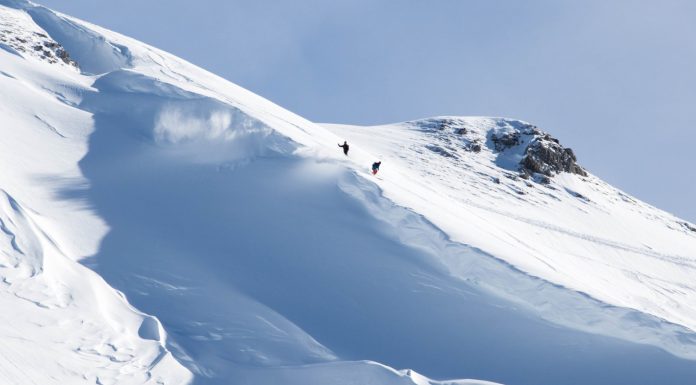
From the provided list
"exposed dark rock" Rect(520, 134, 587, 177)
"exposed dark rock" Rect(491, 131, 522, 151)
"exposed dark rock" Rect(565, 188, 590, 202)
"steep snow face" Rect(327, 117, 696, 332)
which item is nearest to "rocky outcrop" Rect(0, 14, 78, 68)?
"steep snow face" Rect(327, 117, 696, 332)

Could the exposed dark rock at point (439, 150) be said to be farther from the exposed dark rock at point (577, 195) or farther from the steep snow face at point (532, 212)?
the exposed dark rock at point (577, 195)

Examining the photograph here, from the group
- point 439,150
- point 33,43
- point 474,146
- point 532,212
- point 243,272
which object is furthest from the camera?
point 474,146

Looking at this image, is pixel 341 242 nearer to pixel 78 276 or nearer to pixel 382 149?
pixel 78 276

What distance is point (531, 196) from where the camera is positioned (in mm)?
40344

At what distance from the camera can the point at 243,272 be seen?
15.1m

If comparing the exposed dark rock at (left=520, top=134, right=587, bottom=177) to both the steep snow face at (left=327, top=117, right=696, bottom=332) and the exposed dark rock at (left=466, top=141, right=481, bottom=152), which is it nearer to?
the steep snow face at (left=327, top=117, right=696, bottom=332)

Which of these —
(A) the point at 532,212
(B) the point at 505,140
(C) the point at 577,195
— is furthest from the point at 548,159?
(A) the point at 532,212

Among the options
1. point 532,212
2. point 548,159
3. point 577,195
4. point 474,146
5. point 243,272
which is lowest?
point 243,272

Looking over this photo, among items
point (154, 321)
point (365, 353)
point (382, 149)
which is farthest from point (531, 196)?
point (154, 321)

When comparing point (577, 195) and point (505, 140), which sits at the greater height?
point (505, 140)

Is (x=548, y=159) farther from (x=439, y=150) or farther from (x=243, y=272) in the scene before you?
(x=243, y=272)

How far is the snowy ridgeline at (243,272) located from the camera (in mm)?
11609

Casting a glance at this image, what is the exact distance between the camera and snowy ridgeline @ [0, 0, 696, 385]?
11609mm

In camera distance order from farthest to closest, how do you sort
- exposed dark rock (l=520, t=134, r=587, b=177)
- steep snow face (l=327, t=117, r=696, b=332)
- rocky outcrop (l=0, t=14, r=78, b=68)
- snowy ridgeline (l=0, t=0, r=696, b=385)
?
exposed dark rock (l=520, t=134, r=587, b=177)
rocky outcrop (l=0, t=14, r=78, b=68)
steep snow face (l=327, t=117, r=696, b=332)
snowy ridgeline (l=0, t=0, r=696, b=385)
